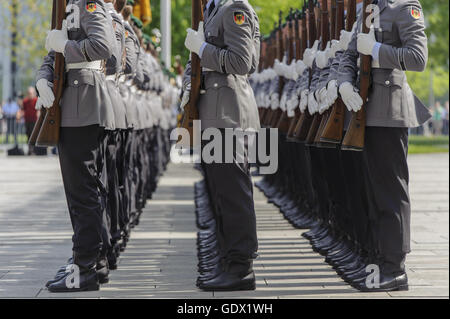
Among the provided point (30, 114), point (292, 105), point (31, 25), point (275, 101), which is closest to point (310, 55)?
point (292, 105)

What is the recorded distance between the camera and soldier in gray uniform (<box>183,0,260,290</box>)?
21.3 ft

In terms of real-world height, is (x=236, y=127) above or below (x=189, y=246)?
above

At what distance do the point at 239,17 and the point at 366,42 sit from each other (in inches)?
30.3

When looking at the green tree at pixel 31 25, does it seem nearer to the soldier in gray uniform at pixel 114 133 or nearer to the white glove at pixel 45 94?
the soldier in gray uniform at pixel 114 133

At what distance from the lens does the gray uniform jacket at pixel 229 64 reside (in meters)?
6.38

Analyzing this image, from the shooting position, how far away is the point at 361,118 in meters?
6.45

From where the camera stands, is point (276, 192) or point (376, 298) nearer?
point (376, 298)

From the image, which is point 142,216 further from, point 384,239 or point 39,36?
point 39,36

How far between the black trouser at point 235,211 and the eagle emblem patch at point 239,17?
2.46 ft

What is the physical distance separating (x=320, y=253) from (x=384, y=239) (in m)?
1.73

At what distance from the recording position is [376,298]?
6117mm

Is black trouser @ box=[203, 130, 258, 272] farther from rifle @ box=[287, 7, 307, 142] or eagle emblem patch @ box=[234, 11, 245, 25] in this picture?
rifle @ box=[287, 7, 307, 142]

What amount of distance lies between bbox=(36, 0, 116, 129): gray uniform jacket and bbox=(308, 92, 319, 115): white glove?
2288mm

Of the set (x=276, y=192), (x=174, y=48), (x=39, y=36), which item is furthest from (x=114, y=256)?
(x=39, y=36)
